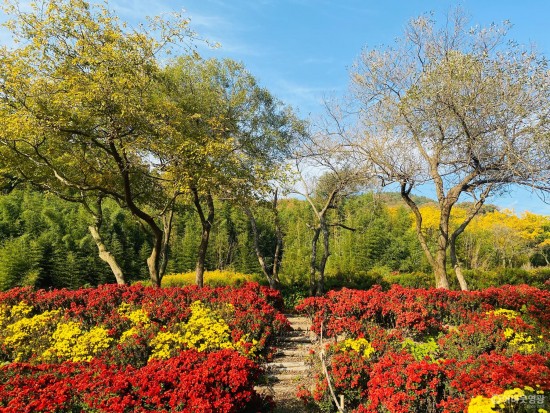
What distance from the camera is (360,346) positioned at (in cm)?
595

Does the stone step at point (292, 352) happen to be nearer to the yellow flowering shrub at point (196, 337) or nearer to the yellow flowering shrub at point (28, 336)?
the yellow flowering shrub at point (196, 337)

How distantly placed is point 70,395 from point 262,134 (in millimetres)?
11356

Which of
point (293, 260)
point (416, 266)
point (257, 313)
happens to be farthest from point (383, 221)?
point (257, 313)

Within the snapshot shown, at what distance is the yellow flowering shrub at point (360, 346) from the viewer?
568cm

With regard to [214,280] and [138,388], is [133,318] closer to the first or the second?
[138,388]

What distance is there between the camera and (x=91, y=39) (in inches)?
341

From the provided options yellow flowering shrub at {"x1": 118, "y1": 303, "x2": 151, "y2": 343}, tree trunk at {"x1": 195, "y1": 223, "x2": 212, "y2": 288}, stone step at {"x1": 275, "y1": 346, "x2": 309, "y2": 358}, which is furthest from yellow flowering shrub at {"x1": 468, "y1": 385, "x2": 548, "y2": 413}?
tree trunk at {"x1": 195, "y1": 223, "x2": 212, "y2": 288}

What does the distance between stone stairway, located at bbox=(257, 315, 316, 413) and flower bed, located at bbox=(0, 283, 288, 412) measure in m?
0.32

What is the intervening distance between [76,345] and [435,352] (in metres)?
5.83

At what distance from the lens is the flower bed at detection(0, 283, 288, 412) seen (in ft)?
12.3

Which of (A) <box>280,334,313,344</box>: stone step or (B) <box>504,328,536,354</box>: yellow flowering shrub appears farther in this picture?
(A) <box>280,334,313,344</box>: stone step

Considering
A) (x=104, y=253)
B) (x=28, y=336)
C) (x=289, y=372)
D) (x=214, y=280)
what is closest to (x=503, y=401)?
(x=289, y=372)

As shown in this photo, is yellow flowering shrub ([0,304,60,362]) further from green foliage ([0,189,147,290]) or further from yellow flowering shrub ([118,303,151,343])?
green foliage ([0,189,147,290])

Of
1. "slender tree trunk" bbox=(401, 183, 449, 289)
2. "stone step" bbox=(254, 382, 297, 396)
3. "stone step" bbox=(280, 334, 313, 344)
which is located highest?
"slender tree trunk" bbox=(401, 183, 449, 289)
